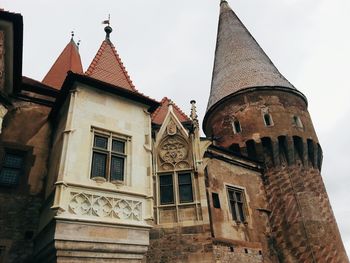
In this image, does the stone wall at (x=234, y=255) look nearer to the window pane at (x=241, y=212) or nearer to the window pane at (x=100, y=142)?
the window pane at (x=241, y=212)

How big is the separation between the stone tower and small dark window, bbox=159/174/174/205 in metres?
6.04

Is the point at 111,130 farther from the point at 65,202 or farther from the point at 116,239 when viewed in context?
the point at 116,239

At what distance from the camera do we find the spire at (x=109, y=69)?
948 cm

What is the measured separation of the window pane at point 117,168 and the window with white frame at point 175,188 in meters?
2.53

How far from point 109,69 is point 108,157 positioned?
378 centimetres

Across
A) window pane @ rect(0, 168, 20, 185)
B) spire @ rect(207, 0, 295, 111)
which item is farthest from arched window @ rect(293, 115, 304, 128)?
window pane @ rect(0, 168, 20, 185)

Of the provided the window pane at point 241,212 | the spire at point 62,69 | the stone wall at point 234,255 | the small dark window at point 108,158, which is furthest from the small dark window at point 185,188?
the spire at point 62,69

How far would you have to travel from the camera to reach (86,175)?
23.4 ft

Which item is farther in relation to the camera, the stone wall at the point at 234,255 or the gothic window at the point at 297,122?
the gothic window at the point at 297,122

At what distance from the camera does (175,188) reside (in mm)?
9953

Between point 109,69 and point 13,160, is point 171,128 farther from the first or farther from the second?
point 13,160

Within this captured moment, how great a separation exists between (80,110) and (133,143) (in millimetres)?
1784

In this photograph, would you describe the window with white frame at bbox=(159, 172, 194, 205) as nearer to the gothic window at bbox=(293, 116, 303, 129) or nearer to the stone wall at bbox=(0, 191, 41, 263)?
the stone wall at bbox=(0, 191, 41, 263)

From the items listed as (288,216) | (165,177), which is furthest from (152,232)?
(288,216)
